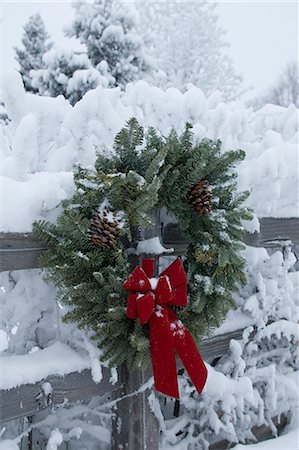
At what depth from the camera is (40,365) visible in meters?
1.84

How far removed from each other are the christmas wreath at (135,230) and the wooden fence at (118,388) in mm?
102

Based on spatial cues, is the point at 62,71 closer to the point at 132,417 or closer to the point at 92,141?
the point at 92,141

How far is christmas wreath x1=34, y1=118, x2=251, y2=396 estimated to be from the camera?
1812 mm

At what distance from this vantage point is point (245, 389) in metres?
2.57

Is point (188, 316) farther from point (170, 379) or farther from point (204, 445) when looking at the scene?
point (204, 445)

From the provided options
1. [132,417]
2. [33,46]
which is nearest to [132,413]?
[132,417]

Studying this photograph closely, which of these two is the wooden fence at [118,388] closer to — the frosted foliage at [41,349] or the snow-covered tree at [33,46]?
the frosted foliage at [41,349]

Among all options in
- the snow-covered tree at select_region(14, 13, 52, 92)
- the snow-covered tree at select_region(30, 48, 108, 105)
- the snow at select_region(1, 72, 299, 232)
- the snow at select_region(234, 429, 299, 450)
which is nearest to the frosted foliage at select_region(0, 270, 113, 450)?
the snow at select_region(1, 72, 299, 232)

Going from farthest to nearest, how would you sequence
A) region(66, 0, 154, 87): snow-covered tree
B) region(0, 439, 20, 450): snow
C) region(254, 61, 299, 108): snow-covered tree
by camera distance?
region(254, 61, 299, 108): snow-covered tree → region(66, 0, 154, 87): snow-covered tree → region(0, 439, 20, 450): snow

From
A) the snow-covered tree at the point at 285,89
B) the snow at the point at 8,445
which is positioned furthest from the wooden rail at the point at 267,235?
the snow-covered tree at the point at 285,89

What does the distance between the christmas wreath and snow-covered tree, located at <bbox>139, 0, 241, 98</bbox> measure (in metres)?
11.4

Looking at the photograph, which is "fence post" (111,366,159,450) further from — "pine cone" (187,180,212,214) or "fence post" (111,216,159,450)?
"pine cone" (187,180,212,214)

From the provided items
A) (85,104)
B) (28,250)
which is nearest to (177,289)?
(28,250)

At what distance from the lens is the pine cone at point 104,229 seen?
1.81m
